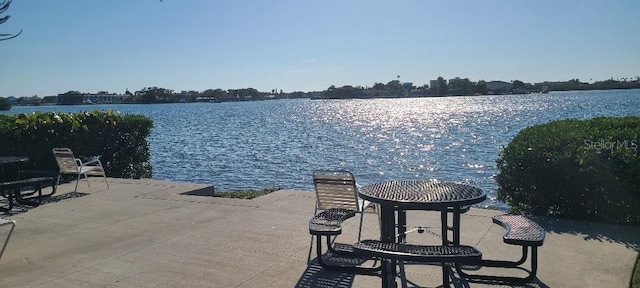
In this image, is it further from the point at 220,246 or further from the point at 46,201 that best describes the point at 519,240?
the point at 46,201

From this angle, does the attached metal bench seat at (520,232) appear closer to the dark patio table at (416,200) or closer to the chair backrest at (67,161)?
the dark patio table at (416,200)

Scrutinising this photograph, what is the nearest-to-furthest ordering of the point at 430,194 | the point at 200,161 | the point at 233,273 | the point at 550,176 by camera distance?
the point at 430,194 < the point at 233,273 < the point at 550,176 < the point at 200,161

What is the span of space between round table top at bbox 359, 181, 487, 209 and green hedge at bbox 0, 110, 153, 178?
29.2 ft

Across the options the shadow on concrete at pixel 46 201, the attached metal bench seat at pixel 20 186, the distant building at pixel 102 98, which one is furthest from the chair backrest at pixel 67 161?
the distant building at pixel 102 98

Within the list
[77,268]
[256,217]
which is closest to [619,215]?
[256,217]

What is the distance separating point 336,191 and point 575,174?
10.6ft

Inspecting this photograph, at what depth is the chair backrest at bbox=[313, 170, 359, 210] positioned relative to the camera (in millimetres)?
5617

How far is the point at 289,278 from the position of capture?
486 centimetres

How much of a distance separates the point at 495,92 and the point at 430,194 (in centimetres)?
20315

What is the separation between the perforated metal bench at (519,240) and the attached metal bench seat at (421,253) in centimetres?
60

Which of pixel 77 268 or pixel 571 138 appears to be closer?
pixel 77 268

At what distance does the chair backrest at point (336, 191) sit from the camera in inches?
221

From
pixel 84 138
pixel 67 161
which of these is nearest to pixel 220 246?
pixel 67 161

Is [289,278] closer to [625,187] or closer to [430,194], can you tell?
[430,194]
